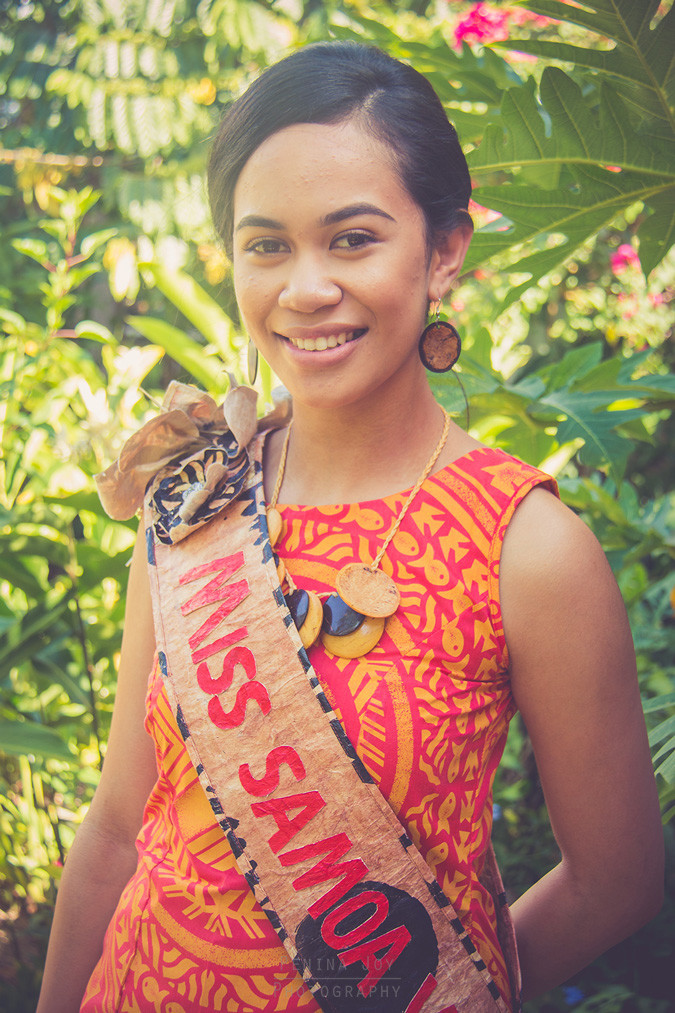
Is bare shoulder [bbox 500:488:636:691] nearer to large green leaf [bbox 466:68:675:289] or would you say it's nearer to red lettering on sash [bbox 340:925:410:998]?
red lettering on sash [bbox 340:925:410:998]

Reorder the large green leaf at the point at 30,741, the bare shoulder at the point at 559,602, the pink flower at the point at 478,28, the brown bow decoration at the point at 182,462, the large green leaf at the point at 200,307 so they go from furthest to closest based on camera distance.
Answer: the pink flower at the point at 478,28 → the large green leaf at the point at 200,307 → the large green leaf at the point at 30,741 → the brown bow decoration at the point at 182,462 → the bare shoulder at the point at 559,602

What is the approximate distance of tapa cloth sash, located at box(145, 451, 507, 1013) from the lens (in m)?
0.91

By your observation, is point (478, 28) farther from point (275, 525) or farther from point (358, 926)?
point (358, 926)

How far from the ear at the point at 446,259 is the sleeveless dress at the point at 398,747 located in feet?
0.78

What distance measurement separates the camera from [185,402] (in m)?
1.22

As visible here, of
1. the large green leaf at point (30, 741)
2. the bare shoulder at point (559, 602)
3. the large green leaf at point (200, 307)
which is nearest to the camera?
the bare shoulder at point (559, 602)

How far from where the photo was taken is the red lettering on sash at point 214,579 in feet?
3.40

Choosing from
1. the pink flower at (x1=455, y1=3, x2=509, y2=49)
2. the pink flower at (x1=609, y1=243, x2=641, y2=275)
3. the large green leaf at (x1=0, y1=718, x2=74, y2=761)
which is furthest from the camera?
the pink flower at (x1=609, y1=243, x2=641, y2=275)

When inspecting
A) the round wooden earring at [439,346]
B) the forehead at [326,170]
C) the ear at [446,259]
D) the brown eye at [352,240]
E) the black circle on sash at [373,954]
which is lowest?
the black circle on sash at [373,954]

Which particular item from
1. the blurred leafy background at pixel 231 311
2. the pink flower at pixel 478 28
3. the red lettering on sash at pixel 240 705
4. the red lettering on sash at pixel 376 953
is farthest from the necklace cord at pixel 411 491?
the pink flower at pixel 478 28

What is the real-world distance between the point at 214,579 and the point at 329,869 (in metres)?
0.40

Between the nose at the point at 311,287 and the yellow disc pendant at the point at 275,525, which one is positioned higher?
the nose at the point at 311,287

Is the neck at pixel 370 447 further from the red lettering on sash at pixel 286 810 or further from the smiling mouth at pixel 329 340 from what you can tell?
the red lettering on sash at pixel 286 810

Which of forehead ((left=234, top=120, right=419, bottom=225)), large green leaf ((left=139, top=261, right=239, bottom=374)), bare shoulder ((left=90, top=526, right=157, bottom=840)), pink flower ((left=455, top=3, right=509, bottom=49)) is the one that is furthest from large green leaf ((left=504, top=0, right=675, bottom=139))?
pink flower ((left=455, top=3, right=509, bottom=49))
